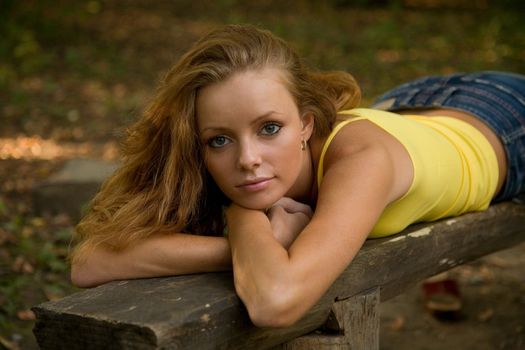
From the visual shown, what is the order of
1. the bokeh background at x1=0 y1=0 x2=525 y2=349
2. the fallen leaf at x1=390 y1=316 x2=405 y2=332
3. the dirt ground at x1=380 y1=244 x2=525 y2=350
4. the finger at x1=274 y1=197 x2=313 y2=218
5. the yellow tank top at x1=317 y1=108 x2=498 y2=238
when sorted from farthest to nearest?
the bokeh background at x1=0 y1=0 x2=525 y2=349 < the fallen leaf at x1=390 y1=316 x2=405 y2=332 < the dirt ground at x1=380 y1=244 x2=525 y2=350 < the yellow tank top at x1=317 y1=108 x2=498 y2=238 < the finger at x1=274 y1=197 x2=313 y2=218

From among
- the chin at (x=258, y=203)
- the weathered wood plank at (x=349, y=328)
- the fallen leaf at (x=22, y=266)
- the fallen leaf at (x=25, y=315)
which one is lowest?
the fallen leaf at (x=25, y=315)

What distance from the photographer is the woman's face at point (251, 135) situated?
229cm

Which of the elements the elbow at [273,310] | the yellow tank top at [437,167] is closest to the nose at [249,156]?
the yellow tank top at [437,167]

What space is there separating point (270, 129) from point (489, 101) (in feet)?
5.13

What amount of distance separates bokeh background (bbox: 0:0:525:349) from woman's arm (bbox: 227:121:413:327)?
5.08ft

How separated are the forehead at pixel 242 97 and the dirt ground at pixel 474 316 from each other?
1965 millimetres

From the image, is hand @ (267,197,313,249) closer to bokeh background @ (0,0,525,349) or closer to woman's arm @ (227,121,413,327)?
woman's arm @ (227,121,413,327)

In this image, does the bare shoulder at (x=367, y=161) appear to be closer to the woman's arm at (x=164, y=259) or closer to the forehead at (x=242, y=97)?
the forehead at (x=242, y=97)

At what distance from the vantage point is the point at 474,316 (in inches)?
167

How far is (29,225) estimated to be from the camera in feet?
16.0

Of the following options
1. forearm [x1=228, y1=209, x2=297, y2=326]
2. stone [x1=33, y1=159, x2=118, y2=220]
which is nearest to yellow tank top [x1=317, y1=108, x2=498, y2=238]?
forearm [x1=228, y1=209, x2=297, y2=326]

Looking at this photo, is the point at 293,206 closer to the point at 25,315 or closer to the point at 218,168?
the point at 218,168

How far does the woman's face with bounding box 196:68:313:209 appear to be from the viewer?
2.29 m

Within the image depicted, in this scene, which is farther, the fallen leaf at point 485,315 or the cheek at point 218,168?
the fallen leaf at point 485,315
